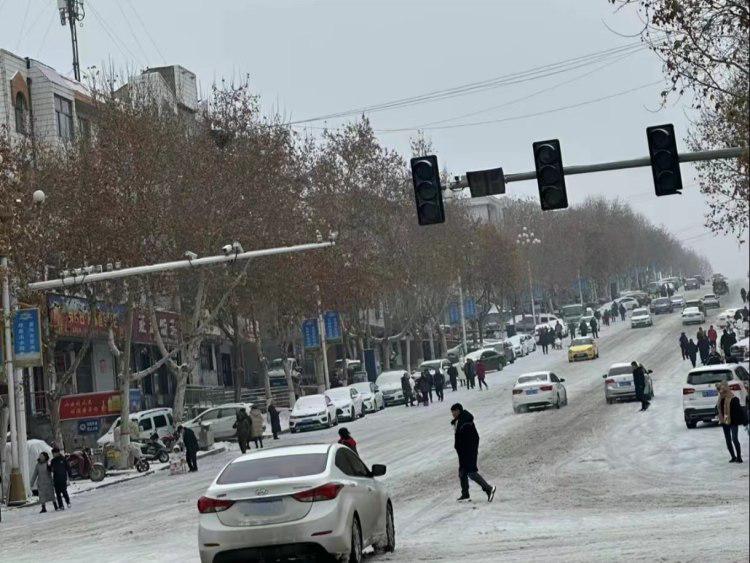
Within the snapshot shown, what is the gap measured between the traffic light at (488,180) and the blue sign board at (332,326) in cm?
5087

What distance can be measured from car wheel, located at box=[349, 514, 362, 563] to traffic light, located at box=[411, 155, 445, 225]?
724 cm

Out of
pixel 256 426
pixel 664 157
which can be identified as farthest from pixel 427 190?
pixel 256 426

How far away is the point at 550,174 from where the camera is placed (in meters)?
21.4

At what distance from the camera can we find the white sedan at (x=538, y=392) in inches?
1953

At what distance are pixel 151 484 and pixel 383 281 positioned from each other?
42908mm

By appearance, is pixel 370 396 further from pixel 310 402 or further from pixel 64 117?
pixel 64 117

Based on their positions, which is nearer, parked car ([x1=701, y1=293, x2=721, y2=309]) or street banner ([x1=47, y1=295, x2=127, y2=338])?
street banner ([x1=47, y1=295, x2=127, y2=338])

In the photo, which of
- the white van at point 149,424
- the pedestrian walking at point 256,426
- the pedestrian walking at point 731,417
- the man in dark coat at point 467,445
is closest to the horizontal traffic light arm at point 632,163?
the man in dark coat at point 467,445

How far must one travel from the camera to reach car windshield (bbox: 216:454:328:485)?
15.2 meters

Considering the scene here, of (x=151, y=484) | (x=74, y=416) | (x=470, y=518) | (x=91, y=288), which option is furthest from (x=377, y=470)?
(x=91, y=288)

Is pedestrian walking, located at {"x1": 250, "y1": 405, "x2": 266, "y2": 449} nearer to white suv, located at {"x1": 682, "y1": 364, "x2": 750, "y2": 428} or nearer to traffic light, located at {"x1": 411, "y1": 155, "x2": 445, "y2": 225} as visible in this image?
white suv, located at {"x1": 682, "y1": 364, "x2": 750, "y2": 428}

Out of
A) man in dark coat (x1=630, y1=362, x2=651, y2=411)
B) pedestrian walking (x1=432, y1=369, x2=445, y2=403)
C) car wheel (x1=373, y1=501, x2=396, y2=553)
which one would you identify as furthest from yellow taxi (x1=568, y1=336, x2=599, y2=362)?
car wheel (x1=373, y1=501, x2=396, y2=553)

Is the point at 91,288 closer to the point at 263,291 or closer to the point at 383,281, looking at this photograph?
the point at 263,291

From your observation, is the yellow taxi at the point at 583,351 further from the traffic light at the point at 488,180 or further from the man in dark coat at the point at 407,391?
the traffic light at the point at 488,180
